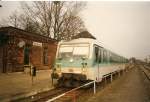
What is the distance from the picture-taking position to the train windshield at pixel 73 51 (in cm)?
1379

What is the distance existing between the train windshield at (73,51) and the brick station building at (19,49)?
932 cm

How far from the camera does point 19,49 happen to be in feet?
78.7

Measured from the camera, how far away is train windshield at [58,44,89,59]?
13.8 m

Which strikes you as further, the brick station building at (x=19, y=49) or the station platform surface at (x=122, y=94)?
the brick station building at (x=19, y=49)

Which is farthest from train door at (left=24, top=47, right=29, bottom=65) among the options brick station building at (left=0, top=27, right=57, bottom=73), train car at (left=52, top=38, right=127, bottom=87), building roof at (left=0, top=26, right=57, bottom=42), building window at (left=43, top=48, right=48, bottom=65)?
train car at (left=52, top=38, right=127, bottom=87)

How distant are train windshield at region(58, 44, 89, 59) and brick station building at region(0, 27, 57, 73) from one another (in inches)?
367

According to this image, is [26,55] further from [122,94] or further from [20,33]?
[122,94]

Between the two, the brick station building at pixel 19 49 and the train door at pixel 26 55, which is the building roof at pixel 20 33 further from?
the train door at pixel 26 55

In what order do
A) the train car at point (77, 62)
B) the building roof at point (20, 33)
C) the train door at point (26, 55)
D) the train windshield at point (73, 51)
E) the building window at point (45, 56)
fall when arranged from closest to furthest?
the train car at point (77, 62)
the train windshield at point (73, 51)
the building roof at point (20, 33)
the train door at point (26, 55)
the building window at point (45, 56)

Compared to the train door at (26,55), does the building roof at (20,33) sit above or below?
above

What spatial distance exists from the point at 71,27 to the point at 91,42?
99.5 ft

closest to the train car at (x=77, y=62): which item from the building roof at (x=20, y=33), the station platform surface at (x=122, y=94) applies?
the station platform surface at (x=122, y=94)

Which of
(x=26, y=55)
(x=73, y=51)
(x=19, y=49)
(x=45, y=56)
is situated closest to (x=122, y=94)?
(x=73, y=51)

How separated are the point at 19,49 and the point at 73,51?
11396 mm
